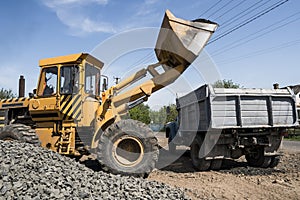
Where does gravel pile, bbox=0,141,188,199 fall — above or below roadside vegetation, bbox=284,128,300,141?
below

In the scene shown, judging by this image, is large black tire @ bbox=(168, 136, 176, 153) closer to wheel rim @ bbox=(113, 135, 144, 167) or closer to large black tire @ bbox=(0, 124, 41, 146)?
wheel rim @ bbox=(113, 135, 144, 167)

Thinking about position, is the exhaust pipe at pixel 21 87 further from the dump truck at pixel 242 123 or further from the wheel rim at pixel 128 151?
the dump truck at pixel 242 123

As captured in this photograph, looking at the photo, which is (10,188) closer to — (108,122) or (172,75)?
(108,122)

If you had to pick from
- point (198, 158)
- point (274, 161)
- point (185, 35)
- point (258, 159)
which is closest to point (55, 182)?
point (185, 35)

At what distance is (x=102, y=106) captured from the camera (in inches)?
246

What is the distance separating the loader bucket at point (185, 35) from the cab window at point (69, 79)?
92.7 inches

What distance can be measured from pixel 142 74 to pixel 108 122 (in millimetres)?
1529

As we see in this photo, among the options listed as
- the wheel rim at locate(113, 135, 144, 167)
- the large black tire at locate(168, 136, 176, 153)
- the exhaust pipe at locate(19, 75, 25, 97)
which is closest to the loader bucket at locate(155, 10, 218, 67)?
the wheel rim at locate(113, 135, 144, 167)

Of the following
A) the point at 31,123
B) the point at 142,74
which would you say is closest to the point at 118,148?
the point at 142,74

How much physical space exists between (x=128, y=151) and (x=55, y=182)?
7.45 feet

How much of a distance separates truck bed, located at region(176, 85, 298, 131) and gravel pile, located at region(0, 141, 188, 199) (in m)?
2.86

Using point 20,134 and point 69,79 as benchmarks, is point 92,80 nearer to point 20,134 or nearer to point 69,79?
point 69,79

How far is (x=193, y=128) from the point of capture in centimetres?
781

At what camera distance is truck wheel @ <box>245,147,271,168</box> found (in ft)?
23.1
